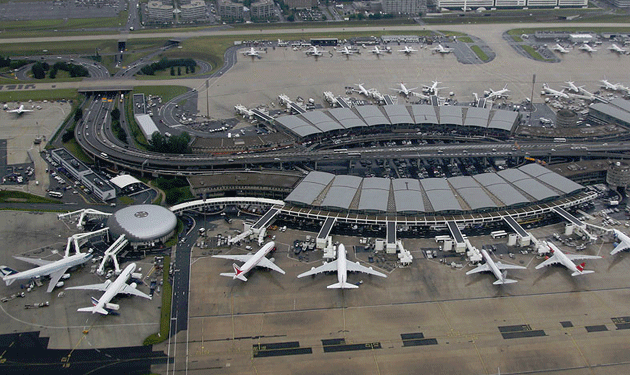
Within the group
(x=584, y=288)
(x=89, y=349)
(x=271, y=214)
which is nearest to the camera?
(x=89, y=349)

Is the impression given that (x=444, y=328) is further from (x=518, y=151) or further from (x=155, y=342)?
(x=518, y=151)

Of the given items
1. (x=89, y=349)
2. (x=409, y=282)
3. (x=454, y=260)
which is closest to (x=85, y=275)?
(x=89, y=349)

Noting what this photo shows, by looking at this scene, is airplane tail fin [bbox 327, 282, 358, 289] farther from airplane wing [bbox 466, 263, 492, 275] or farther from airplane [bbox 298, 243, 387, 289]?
airplane wing [bbox 466, 263, 492, 275]

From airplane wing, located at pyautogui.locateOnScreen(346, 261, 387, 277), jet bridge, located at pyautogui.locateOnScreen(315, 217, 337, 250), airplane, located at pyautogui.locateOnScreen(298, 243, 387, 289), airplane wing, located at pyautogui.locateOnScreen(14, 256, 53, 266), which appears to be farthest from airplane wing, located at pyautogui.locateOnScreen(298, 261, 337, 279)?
airplane wing, located at pyautogui.locateOnScreen(14, 256, 53, 266)

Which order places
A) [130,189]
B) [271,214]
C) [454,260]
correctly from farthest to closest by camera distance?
[130,189] < [271,214] < [454,260]

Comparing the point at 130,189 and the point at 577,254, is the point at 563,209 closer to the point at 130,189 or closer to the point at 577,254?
the point at 577,254

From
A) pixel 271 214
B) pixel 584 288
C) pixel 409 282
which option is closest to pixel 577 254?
pixel 584 288

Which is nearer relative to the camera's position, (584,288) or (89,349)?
(89,349)

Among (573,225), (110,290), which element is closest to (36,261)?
(110,290)
